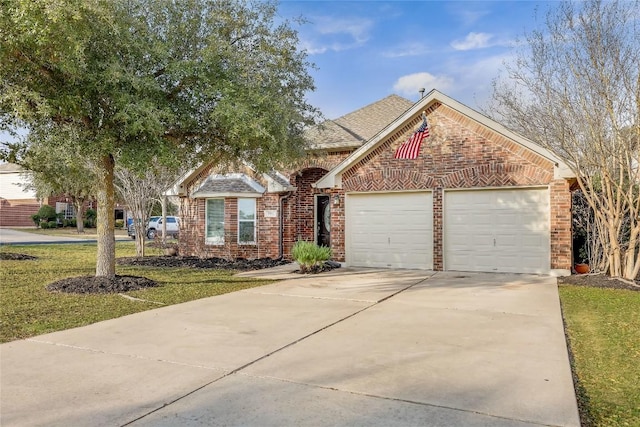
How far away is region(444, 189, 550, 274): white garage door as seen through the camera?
→ 1177cm

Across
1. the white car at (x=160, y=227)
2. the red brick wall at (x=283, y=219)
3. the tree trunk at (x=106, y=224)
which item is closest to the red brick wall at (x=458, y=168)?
the red brick wall at (x=283, y=219)

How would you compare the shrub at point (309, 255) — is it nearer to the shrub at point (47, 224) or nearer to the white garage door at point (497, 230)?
the white garage door at point (497, 230)

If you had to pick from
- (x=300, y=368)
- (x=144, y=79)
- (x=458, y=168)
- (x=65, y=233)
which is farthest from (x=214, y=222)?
(x=65, y=233)

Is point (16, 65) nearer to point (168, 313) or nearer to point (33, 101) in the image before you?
point (33, 101)

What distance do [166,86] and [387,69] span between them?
10035mm

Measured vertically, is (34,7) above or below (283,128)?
above

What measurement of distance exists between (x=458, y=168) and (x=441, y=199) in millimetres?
958

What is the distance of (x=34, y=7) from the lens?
244 inches

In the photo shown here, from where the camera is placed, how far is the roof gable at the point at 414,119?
11453 mm

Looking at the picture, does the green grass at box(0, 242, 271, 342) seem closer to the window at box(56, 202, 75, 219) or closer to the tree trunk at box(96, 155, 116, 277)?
the tree trunk at box(96, 155, 116, 277)

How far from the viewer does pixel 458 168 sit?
41.0ft

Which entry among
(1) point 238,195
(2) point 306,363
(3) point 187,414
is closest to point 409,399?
(2) point 306,363

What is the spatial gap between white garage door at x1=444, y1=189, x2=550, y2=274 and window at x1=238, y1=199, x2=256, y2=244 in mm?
7071

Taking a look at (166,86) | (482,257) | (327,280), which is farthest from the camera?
(482,257)
